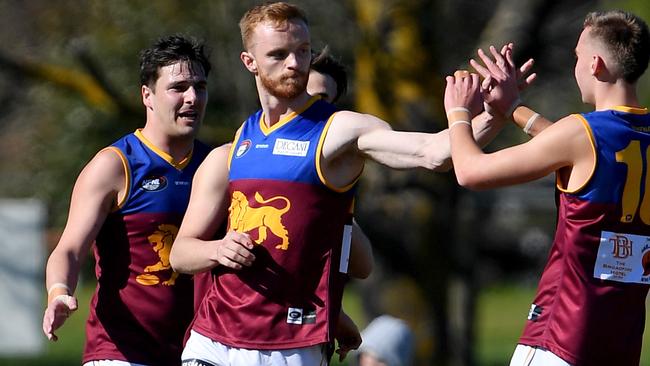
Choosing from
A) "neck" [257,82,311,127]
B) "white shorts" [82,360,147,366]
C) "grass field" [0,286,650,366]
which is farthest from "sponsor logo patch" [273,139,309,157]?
"grass field" [0,286,650,366]

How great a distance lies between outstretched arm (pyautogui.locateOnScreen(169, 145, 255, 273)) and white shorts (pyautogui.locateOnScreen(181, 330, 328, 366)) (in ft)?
1.06

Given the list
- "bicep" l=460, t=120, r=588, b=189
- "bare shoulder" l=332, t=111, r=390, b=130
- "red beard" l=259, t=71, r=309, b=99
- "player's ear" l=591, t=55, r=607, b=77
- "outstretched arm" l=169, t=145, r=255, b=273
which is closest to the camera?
"bicep" l=460, t=120, r=588, b=189

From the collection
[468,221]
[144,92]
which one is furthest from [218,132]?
[144,92]

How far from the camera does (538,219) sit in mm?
32438

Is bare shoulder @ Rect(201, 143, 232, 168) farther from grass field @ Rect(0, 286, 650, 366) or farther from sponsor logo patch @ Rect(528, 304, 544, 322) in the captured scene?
grass field @ Rect(0, 286, 650, 366)

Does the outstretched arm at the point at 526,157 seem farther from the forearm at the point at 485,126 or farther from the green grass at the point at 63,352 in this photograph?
the green grass at the point at 63,352

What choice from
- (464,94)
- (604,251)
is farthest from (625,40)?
(604,251)

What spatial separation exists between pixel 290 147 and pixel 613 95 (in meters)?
1.29

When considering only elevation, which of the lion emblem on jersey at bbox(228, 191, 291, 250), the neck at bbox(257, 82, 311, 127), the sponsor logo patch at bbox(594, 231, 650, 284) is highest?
the neck at bbox(257, 82, 311, 127)

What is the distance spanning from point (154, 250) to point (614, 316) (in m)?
2.23

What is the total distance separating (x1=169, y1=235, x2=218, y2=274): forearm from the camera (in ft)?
17.8

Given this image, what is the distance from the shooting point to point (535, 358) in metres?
5.00

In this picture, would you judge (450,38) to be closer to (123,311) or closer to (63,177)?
(123,311)

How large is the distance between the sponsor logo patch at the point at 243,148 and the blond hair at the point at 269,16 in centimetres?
40
